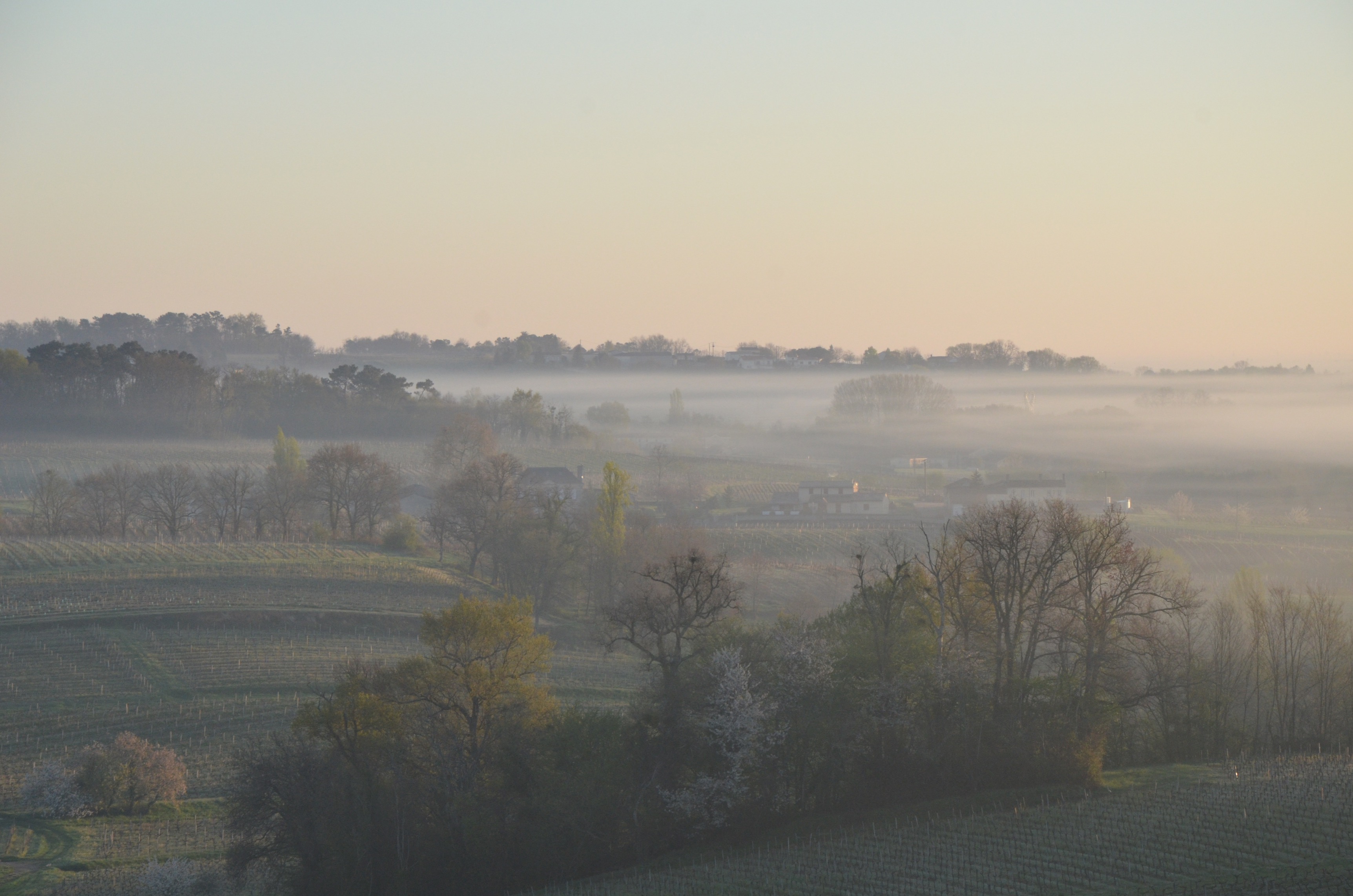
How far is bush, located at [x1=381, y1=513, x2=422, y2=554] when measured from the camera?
244ft

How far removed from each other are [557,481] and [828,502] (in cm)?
2455

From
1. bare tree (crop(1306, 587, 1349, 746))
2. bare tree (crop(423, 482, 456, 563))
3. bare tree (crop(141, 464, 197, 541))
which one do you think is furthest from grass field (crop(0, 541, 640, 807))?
bare tree (crop(1306, 587, 1349, 746))

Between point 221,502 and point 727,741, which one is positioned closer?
point 727,741

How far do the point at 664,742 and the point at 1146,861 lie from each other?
12260mm

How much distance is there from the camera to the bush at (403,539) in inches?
2926

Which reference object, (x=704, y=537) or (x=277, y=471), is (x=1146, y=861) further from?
(x=277, y=471)

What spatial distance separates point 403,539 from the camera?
74.4 meters

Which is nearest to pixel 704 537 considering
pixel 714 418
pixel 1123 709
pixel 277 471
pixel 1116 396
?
pixel 277 471

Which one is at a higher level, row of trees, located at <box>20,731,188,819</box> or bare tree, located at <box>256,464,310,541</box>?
bare tree, located at <box>256,464,310,541</box>

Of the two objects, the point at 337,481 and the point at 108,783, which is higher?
the point at 337,481

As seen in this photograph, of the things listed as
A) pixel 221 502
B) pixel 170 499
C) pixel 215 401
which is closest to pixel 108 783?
pixel 170 499

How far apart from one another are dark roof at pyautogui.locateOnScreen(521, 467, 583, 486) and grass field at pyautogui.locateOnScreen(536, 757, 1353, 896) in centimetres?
7379

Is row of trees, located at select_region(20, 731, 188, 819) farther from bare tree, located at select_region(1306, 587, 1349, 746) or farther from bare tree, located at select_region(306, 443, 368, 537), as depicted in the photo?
bare tree, located at select_region(306, 443, 368, 537)

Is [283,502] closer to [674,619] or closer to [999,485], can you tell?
[674,619]
